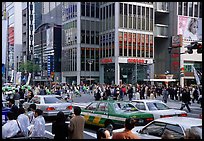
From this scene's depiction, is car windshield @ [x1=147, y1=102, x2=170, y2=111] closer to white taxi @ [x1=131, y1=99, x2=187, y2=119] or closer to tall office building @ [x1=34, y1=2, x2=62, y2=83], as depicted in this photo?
white taxi @ [x1=131, y1=99, x2=187, y2=119]

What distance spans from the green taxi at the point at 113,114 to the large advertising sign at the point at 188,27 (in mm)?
51478

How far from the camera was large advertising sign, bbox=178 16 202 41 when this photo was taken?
6084 cm

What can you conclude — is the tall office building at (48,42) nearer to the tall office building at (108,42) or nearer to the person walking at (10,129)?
the tall office building at (108,42)

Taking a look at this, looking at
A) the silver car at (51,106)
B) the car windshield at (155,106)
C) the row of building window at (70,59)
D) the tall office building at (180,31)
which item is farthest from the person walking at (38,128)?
the row of building window at (70,59)

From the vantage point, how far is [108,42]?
197 feet

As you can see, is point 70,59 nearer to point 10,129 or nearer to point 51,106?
point 51,106

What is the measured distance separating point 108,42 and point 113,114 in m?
49.2

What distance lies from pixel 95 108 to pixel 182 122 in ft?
17.8

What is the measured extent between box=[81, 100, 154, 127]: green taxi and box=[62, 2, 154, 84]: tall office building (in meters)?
43.7

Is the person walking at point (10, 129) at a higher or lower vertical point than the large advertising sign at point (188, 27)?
lower

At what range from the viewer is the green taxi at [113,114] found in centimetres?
1102

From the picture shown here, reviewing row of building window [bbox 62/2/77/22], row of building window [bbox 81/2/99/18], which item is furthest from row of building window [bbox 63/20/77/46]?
row of building window [bbox 81/2/99/18]

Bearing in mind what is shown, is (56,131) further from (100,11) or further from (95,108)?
(100,11)

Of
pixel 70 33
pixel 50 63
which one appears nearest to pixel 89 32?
pixel 70 33
